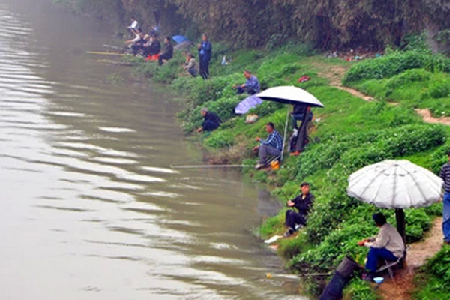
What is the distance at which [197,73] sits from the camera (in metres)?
30.5

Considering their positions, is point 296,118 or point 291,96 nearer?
point 291,96

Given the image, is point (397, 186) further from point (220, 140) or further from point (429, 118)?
point (220, 140)

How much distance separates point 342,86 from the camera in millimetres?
23469

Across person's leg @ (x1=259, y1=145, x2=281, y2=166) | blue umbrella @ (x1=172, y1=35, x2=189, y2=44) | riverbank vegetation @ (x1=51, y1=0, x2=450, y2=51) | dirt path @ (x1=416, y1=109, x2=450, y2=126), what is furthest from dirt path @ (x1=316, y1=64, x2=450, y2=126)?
blue umbrella @ (x1=172, y1=35, x2=189, y2=44)

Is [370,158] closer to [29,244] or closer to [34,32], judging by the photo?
[29,244]

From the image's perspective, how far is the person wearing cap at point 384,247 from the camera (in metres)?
11.7

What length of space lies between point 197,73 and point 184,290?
18.3 meters

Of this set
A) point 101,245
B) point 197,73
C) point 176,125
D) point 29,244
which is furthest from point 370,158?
point 197,73

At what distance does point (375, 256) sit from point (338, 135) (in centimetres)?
721

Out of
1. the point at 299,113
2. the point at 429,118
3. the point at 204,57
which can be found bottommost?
the point at 204,57

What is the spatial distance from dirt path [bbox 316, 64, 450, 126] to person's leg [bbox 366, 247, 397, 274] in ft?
22.8

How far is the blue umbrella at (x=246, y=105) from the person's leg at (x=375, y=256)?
11.6 m

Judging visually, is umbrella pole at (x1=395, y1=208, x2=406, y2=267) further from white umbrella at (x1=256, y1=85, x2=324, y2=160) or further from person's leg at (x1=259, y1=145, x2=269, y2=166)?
person's leg at (x1=259, y1=145, x2=269, y2=166)

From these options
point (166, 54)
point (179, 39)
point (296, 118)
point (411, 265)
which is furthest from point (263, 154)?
point (179, 39)
